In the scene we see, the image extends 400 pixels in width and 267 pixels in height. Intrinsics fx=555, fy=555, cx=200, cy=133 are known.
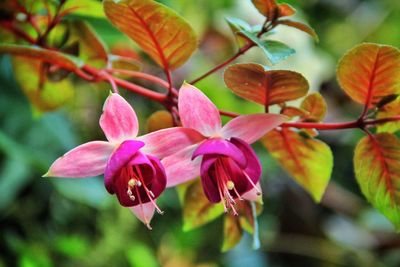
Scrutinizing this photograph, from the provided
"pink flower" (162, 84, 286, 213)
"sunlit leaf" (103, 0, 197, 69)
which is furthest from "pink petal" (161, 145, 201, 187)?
"sunlit leaf" (103, 0, 197, 69)

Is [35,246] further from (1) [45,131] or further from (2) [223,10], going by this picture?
(2) [223,10]

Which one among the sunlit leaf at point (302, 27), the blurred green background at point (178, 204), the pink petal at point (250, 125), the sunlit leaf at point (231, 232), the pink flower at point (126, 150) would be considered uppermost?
the sunlit leaf at point (302, 27)

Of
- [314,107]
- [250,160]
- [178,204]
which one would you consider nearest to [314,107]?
[314,107]

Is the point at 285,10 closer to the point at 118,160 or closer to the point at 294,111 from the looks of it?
the point at 294,111

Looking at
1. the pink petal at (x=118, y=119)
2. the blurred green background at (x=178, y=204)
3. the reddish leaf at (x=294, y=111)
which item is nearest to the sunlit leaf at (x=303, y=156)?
the reddish leaf at (x=294, y=111)

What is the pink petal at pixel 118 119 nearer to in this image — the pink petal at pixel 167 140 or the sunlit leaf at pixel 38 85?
the pink petal at pixel 167 140

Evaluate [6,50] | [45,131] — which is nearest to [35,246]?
[45,131]
